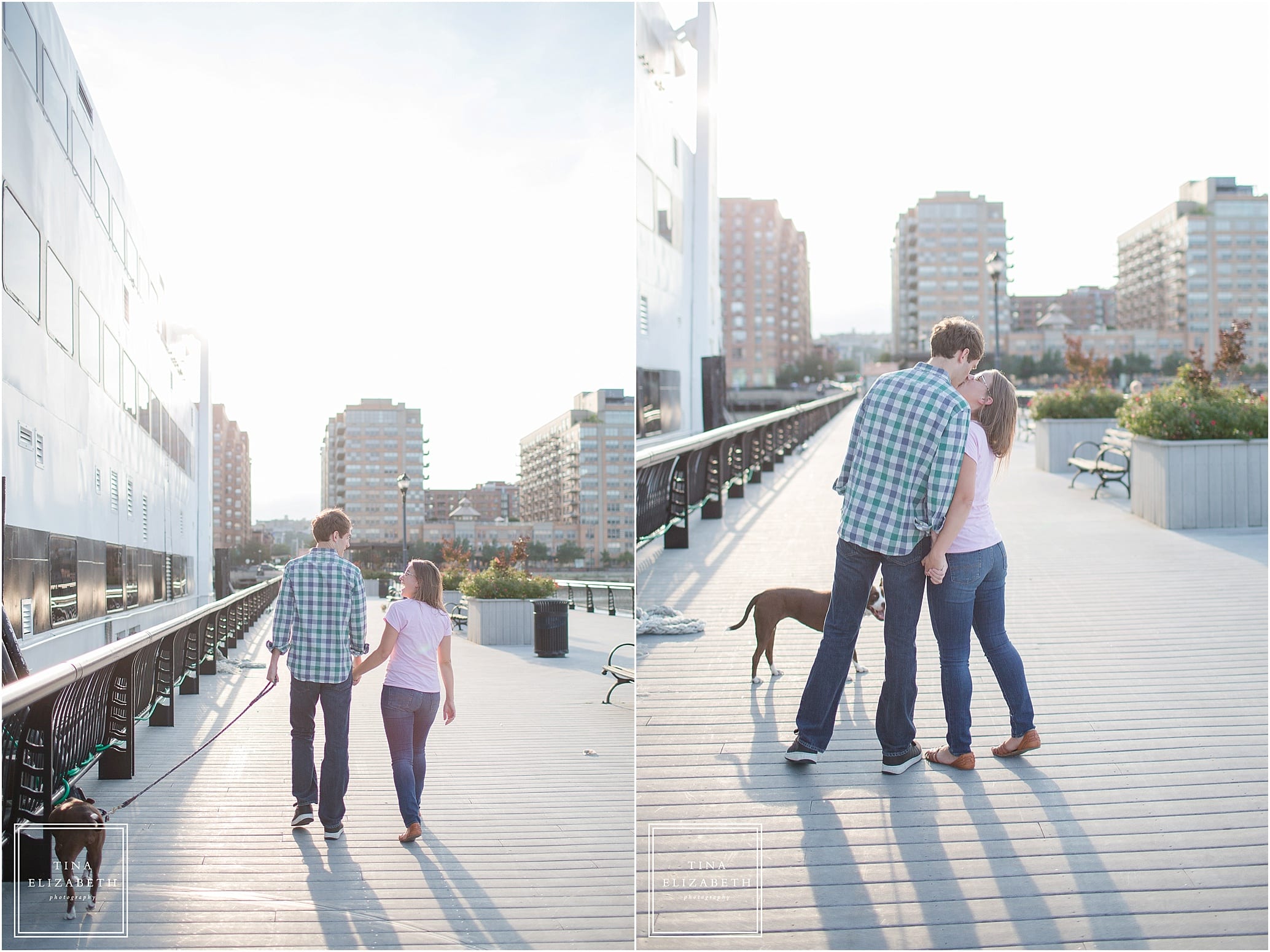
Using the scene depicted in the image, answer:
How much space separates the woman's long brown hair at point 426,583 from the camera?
11.9 feet

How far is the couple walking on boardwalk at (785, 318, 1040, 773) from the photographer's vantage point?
3188 mm

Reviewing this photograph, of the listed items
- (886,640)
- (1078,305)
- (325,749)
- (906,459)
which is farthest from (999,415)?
(1078,305)

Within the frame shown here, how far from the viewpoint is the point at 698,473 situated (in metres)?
9.66

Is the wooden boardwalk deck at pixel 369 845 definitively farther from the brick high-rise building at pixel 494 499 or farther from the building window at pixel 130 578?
the brick high-rise building at pixel 494 499

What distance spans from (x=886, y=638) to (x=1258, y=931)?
1.32 m

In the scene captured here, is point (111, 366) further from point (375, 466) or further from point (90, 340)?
point (375, 466)

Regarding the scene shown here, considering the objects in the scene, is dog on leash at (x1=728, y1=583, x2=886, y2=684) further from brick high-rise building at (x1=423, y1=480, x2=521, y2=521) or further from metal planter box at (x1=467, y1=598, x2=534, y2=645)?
metal planter box at (x1=467, y1=598, x2=534, y2=645)

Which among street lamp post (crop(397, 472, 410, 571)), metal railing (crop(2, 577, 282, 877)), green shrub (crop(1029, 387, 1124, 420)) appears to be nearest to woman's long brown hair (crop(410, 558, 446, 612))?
street lamp post (crop(397, 472, 410, 571))

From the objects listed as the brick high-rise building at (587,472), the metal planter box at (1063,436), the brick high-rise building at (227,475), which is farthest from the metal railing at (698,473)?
the metal planter box at (1063,436)

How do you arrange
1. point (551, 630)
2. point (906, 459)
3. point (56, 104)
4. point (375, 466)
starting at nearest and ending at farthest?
point (906, 459) < point (56, 104) < point (375, 466) < point (551, 630)

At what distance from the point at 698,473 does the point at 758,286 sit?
110 metres

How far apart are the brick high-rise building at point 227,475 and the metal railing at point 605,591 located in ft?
4.51

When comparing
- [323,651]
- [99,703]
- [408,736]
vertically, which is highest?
[323,651]

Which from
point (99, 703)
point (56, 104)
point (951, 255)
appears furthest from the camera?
point (951, 255)
